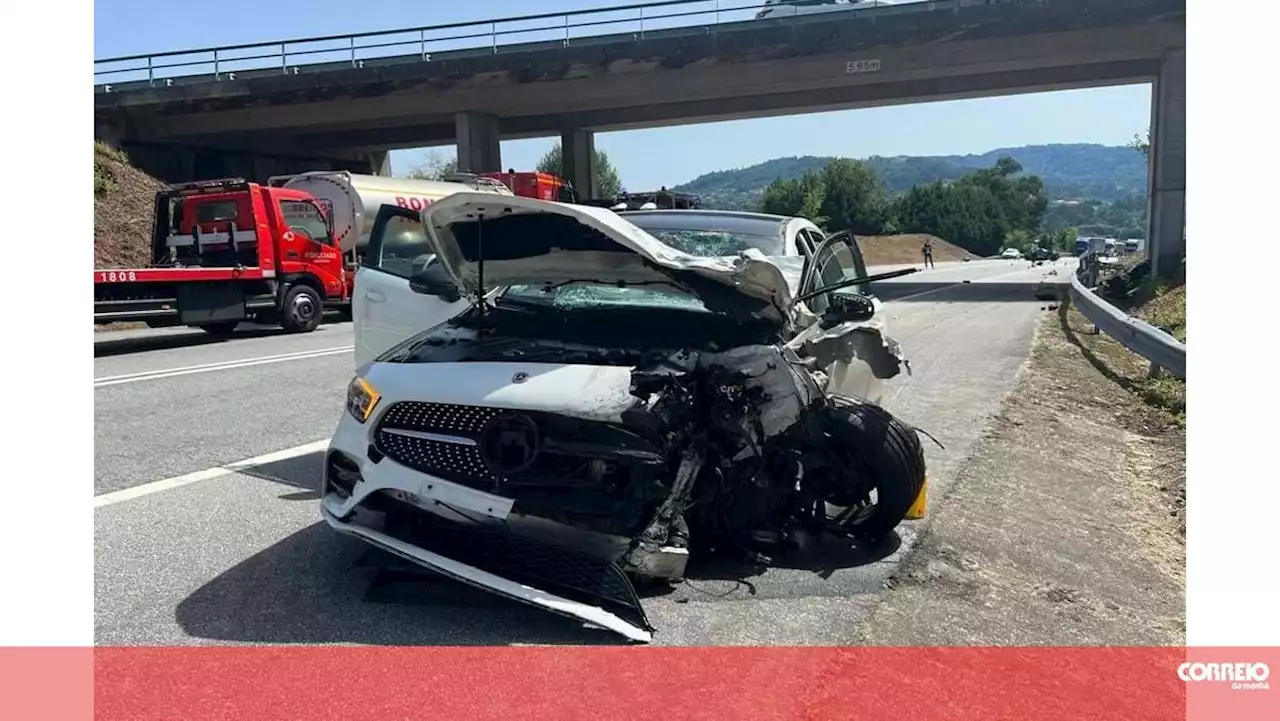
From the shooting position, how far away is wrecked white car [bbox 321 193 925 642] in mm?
3738

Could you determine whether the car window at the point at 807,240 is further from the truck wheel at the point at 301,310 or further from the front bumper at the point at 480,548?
the truck wheel at the point at 301,310

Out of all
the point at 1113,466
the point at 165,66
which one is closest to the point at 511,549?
the point at 1113,466

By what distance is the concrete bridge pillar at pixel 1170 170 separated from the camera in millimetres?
26594

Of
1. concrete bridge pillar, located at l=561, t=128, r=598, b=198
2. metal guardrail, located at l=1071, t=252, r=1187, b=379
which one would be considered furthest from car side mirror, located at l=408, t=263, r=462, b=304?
concrete bridge pillar, located at l=561, t=128, r=598, b=198

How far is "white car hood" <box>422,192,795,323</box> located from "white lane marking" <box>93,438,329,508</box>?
1.61 meters

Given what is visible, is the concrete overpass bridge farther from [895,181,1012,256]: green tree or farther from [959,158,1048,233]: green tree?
[959,158,1048,233]: green tree

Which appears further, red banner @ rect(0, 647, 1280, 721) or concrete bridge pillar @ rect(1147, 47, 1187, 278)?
concrete bridge pillar @ rect(1147, 47, 1187, 278)

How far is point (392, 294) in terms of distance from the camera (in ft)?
20.4

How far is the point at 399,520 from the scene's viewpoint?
13.1ft

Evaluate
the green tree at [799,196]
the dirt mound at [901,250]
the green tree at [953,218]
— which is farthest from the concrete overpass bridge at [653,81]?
the green tree at [953,218]

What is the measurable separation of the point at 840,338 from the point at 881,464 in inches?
46.1

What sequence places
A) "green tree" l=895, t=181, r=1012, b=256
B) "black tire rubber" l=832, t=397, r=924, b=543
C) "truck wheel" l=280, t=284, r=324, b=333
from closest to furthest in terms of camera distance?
1. "black tire rubber" l=832, t=397, r=924, b=543
2. "truck wheel" l=280, t=284, r=324, b=333
3. "green tree" l=895, t=181, r=1012, b=256

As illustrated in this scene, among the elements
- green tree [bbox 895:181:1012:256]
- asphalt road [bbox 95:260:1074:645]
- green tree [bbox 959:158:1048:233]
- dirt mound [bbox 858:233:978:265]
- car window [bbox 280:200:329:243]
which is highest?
green tree [bbox 959:158:1048:233]

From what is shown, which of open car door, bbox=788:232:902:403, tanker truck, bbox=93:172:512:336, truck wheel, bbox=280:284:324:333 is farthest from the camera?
truck wheel, bbox=280:284:324:333
